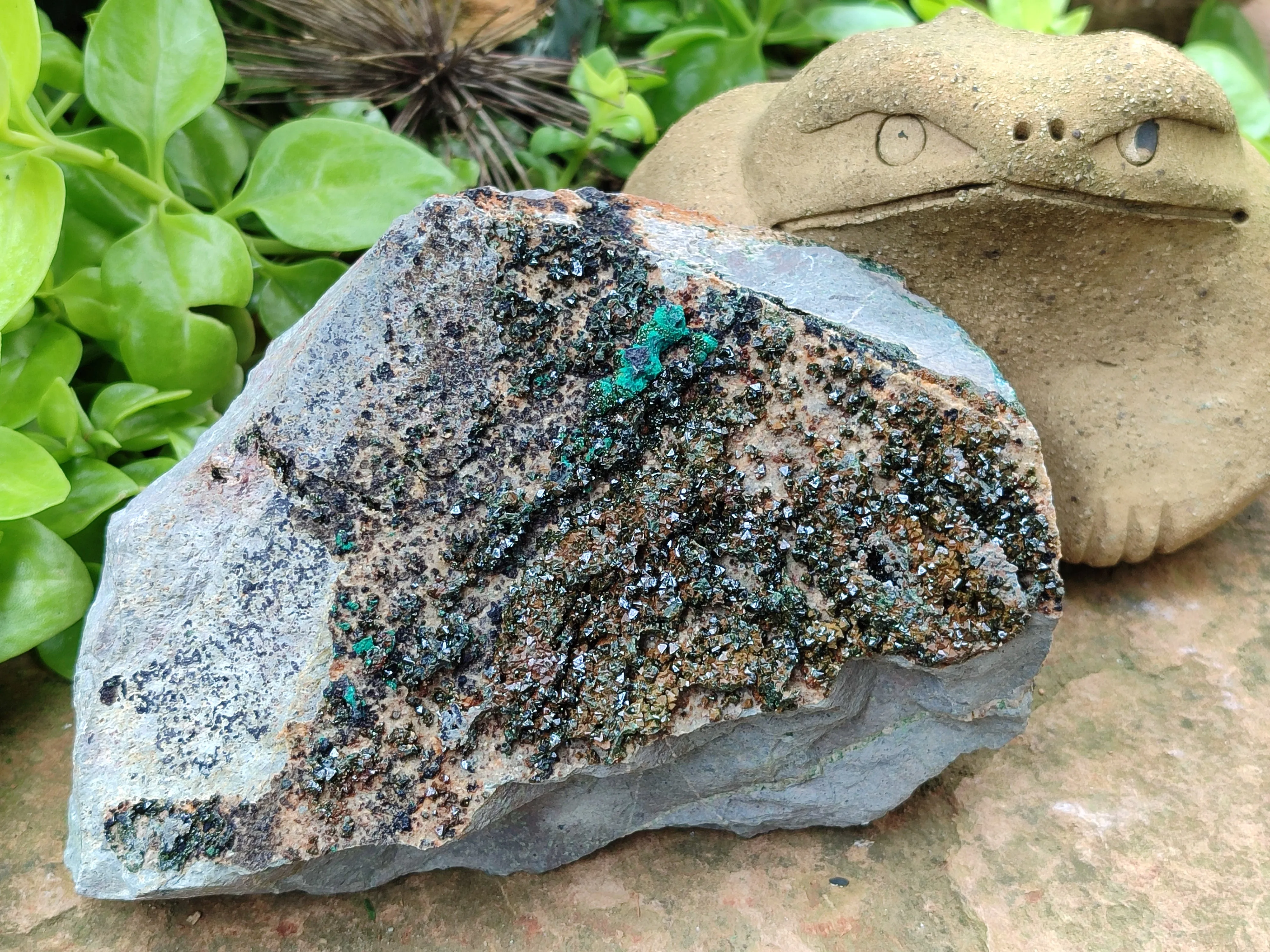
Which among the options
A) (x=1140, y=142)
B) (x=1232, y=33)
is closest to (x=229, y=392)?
(x=1140, y=142)

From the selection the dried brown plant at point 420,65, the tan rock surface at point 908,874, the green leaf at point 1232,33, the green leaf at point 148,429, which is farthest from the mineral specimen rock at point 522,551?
the green leaf at point 1232,33

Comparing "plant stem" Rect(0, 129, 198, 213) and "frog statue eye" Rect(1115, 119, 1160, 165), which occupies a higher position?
"frog statue eye" Rect(1115, 119, 1160, 165)

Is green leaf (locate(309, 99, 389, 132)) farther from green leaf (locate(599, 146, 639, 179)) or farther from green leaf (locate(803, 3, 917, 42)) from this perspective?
green leaf (locate(803, 3, 917, 42))

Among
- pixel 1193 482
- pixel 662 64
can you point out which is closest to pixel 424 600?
pixel 1193 482

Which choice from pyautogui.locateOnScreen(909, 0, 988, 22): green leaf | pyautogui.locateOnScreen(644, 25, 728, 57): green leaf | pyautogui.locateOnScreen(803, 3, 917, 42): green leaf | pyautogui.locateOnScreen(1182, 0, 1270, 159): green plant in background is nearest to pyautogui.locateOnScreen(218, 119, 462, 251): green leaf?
pyautogui.locateOnScreen(644, 25, 728, 57): green leaf

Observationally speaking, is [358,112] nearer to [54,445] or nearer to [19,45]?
[19,45]

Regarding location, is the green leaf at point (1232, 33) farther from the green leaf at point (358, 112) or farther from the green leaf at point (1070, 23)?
the green leaf at point (358, 112)

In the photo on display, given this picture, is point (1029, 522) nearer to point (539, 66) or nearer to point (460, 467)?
point (460, 467)
